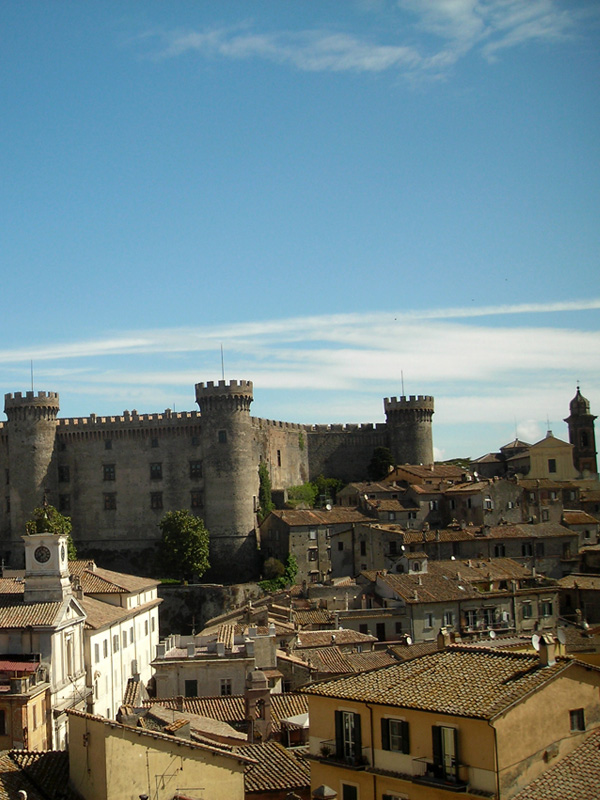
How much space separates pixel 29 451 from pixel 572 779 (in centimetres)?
6767

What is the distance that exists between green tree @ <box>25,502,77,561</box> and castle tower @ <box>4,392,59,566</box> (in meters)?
1.55

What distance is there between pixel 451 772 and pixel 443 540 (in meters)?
52.7

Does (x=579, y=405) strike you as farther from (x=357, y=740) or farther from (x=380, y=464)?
(x=357, y=740)

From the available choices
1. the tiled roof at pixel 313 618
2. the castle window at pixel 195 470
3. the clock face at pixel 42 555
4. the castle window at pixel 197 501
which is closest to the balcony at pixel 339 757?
the clock face at pixel 42 555

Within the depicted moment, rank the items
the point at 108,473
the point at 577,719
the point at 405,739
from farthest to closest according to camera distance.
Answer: the point at 108,473 < the point at 577,719 < the point at 405,739

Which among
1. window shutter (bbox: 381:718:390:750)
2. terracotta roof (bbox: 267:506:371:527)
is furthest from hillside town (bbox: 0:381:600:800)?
terracotta roof (bbox: 267:506:371:527)

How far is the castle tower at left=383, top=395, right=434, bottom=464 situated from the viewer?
9506 centimetres

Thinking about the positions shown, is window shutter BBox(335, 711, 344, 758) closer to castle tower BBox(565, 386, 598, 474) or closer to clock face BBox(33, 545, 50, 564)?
clock face BBox(33, 545, 50, 564)

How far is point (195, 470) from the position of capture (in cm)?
8062

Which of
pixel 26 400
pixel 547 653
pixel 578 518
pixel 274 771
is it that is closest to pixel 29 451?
pixel 26 400

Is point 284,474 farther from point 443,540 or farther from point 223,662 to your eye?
point 223,662

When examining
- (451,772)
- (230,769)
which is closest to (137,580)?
(230,769)

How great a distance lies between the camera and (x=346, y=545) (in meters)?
74.6

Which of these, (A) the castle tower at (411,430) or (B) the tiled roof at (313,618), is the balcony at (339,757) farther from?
(A) the castle tower at (411,430)
